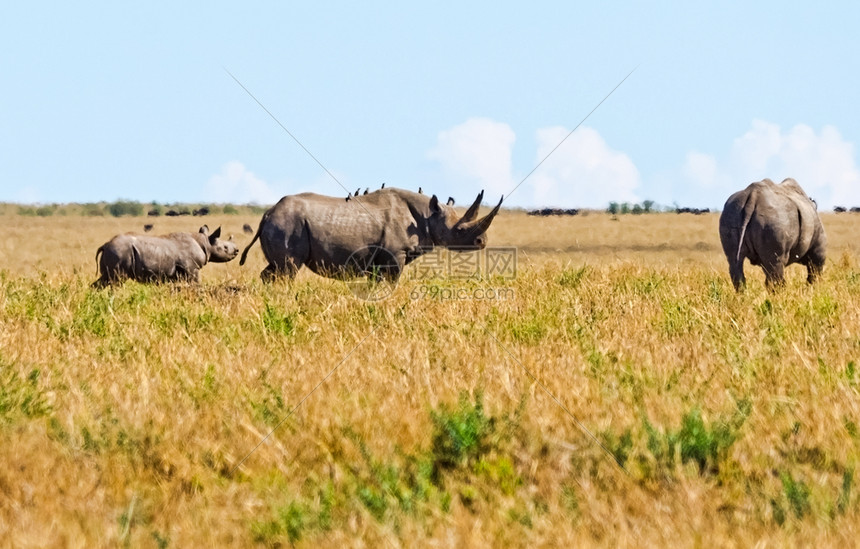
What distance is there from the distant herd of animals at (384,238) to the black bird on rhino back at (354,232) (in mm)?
12

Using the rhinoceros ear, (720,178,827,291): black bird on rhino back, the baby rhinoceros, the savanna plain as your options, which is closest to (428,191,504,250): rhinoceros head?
the rhinoceros ear

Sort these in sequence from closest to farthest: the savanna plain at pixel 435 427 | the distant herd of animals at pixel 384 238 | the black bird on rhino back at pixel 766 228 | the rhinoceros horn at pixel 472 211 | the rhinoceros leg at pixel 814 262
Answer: the savanna plain at pixel 435 427, the black bird on rhino back at pixel 766 228, the distant herd of animals at pixel 384 238, the rhinoceros leg at pixel 814 262, the rhinoceros horn at pixel 472 211

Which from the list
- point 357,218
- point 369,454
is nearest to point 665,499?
point 369,454

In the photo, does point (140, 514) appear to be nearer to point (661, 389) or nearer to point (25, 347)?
point (661, 389)

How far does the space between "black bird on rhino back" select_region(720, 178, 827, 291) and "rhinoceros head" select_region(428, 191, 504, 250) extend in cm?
300

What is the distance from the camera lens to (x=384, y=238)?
11234 millimetres

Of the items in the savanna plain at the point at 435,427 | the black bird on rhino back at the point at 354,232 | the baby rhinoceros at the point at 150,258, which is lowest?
the savanna plain at the point at 435,427

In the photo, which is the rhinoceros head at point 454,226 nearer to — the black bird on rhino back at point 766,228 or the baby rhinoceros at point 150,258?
the black bird on rhino back at point 766,228

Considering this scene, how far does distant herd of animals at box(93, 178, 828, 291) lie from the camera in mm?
9734

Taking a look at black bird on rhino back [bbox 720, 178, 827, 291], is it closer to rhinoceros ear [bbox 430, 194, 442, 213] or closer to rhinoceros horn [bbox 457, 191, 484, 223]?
rhinoceros horn [bbox 457, 191, 484, 223]

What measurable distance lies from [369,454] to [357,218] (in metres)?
7.43

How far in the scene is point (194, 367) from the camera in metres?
5.46

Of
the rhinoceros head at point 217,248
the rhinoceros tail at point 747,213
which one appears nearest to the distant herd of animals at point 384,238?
the rhinoceros tail at point 747,213

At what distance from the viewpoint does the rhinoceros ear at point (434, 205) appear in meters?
11.5
